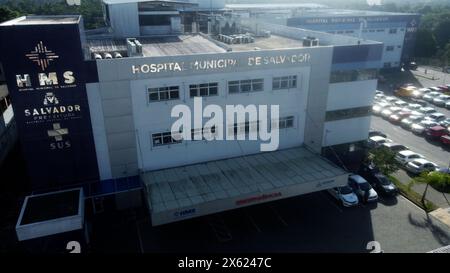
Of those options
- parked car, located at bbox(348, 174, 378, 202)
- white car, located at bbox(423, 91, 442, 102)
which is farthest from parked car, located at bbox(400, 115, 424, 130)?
parked car, located at bbox(348, 174, 378, 202)

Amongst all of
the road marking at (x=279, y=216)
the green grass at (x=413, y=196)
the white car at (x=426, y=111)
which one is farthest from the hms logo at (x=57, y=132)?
the white car at (x=426, y=111)

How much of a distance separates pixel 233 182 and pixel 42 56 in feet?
54.3

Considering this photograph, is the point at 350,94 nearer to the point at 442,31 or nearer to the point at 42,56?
the point at 42,56

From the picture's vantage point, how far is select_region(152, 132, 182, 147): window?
2894 cm

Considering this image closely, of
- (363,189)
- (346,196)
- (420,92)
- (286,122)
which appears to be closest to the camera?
(346,196)

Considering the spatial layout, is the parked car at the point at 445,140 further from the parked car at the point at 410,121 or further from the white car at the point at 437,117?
the white car at the point at 437,117

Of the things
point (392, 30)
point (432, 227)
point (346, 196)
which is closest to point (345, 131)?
point (346, 196)

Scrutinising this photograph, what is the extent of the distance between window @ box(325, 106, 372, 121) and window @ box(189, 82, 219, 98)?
1217cm

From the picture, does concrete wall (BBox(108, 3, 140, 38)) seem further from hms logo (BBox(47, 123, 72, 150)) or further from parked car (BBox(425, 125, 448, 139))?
parked car (BBox(425, 125, 448, 139))

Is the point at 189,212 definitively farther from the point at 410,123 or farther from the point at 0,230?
the point at 410,123

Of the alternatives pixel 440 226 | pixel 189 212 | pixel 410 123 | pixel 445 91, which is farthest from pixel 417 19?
pixel 189 212

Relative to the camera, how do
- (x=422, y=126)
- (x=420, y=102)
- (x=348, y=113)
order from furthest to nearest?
(x=420, y=102)
(x=422, y=126)
(x=348, y=113)

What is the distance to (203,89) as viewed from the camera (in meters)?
29.0
